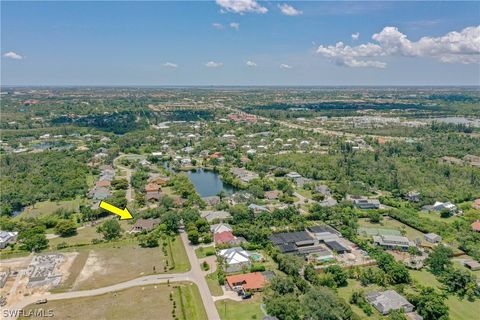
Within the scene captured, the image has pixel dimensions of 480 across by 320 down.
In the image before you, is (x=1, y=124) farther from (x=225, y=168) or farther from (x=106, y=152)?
(x=225, y=168)

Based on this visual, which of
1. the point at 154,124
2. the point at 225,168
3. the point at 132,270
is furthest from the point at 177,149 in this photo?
the point at 132,270

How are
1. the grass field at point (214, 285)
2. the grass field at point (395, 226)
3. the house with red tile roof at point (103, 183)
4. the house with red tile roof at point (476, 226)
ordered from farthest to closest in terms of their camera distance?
the house with red tile roof at point (103, 183) < the house with red tile roof at point (476, 226) < the grass field at point (395, 226) < the grass field at point (214, 285)

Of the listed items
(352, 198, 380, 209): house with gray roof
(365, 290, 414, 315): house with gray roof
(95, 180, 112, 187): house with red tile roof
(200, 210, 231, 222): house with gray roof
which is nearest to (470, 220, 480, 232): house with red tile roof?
(352, 198, 380, 209): house with gray roof

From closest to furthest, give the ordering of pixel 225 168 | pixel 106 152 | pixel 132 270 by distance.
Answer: pixel 132 270, pixel 225 168, pixel 106 152

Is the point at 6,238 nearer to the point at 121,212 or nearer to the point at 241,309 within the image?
the point at 121,212

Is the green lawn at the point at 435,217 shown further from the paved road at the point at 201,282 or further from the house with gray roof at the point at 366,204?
the paved road at the point at 201,282

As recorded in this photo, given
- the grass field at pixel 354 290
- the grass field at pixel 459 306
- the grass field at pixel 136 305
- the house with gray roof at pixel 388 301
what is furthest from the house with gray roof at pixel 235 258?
the grass field at pixel 459 306
